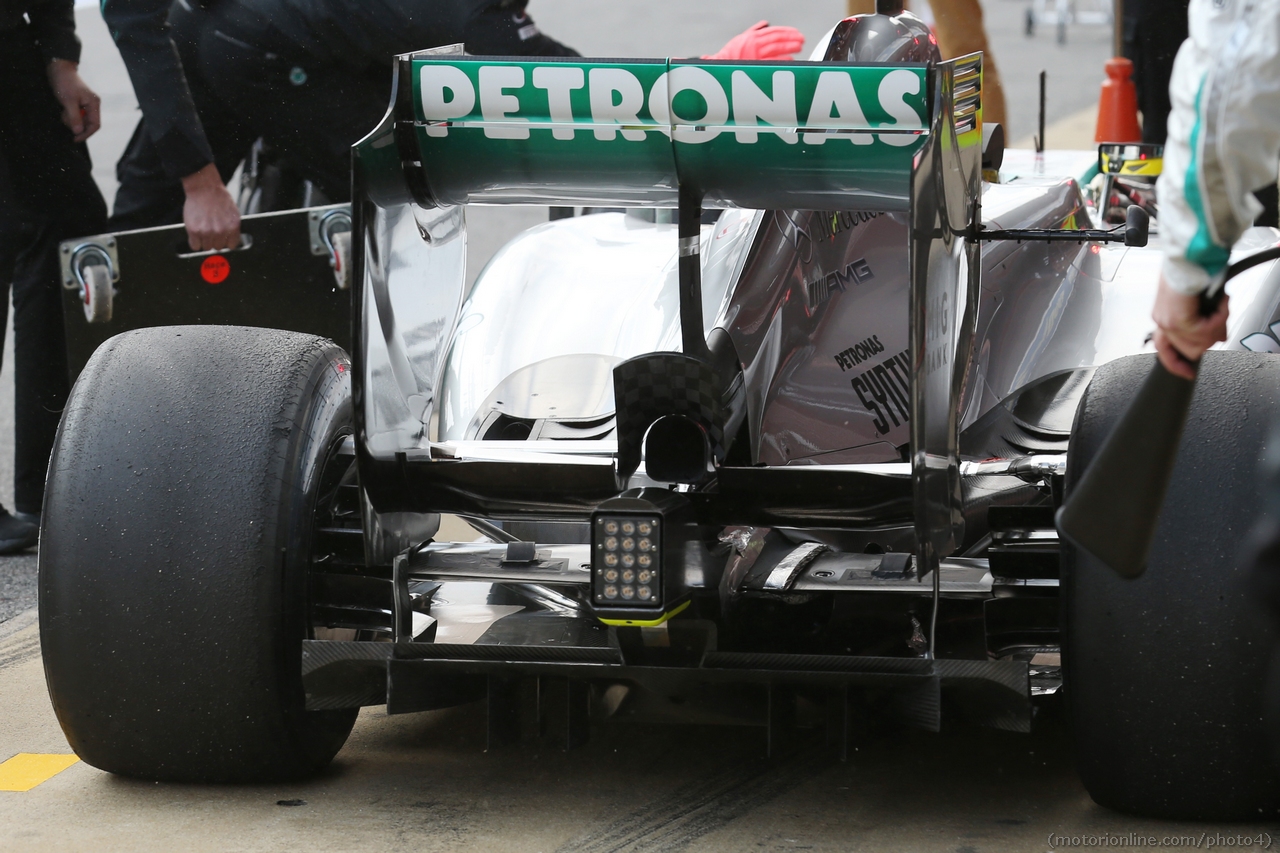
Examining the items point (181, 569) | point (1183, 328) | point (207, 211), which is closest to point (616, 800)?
point (181, 569)

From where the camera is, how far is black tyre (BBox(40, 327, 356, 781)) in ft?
9.29

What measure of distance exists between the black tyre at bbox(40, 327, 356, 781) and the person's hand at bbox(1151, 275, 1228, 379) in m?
1.60

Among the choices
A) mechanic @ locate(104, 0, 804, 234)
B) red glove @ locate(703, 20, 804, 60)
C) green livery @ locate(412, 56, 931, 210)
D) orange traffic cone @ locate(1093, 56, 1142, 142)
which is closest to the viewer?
green livery @ locate(412, 56, 931, 210)

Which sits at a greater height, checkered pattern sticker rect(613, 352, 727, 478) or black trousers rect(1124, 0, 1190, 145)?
black trousers rect(1124, 0, 1190, 145)

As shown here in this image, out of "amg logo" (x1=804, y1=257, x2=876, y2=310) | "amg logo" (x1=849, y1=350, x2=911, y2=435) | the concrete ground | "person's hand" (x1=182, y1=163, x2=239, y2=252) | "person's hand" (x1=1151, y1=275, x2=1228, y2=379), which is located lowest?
the concrete ground

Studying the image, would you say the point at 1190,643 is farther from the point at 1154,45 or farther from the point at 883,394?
the point at 1154,45

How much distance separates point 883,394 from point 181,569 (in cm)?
155

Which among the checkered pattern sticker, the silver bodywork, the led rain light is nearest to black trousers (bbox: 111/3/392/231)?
the silver bodywork

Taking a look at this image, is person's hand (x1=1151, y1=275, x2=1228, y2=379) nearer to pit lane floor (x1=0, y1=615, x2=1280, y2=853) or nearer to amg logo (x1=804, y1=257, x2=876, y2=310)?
pit lane floor (x1=0, y1=615, x2=1280, y2=853)

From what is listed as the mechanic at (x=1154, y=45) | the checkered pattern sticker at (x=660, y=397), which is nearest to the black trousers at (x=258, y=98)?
the checkered pattern sticker at (x=660, y=397)

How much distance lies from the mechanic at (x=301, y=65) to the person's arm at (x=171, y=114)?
413 millimetres

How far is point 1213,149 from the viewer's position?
5.89 ft

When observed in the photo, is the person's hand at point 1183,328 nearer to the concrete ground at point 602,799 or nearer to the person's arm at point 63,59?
the concrete ground at point 602,799

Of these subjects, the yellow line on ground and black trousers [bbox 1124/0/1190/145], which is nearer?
the yellow line on ground
